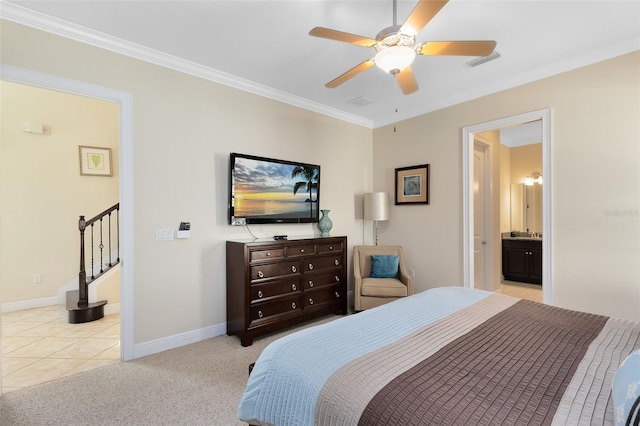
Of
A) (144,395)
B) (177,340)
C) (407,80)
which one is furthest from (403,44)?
(177,340)

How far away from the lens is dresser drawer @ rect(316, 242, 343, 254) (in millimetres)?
3702

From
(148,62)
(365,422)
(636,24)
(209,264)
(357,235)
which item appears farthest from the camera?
(357,235)

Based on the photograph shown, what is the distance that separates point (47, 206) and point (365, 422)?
18.5 feet

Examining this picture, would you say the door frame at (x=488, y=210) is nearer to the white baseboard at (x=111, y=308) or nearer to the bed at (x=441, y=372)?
the bed at (x=441, y=372)

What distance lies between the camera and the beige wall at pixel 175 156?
260 cm

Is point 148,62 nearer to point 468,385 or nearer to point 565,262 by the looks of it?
point 468,385

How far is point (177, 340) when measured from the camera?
304 centimetres

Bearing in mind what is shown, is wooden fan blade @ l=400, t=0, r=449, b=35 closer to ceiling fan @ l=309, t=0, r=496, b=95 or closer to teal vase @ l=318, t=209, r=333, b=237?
ceiling fan @ l=309, t=0, r=496, b=95

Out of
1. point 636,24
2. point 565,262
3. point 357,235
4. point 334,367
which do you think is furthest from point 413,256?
point 334,367

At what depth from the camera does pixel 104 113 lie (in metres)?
4.94

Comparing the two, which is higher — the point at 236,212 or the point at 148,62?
the point at 148,62

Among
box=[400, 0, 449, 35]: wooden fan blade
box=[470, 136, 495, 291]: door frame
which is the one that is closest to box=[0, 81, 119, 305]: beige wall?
box=[400, 0, 449, 35]: wooden fan blade

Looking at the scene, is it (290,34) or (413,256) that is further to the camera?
(413,256)

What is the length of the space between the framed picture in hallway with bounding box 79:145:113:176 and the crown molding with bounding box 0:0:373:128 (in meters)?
2.84
